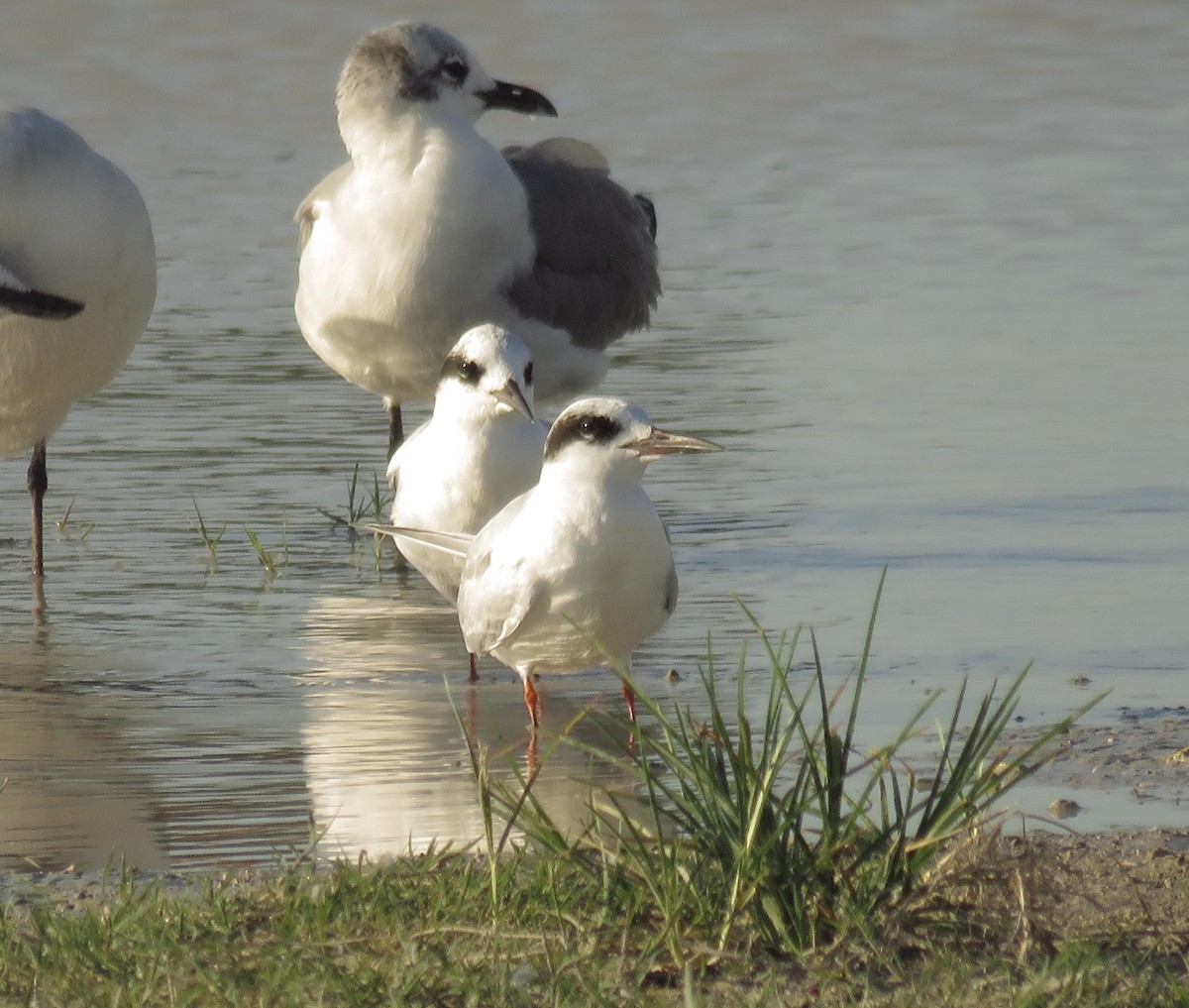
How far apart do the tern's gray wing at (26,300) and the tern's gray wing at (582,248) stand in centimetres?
216

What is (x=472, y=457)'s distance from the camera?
6.98m

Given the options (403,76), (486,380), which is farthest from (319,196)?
(486,380)

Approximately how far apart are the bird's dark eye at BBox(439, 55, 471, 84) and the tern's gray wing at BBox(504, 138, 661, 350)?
0.48 meters

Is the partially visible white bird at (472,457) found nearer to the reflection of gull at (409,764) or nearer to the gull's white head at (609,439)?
the reflection of gull at (409,764)

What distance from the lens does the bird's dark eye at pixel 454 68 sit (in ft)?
29.1

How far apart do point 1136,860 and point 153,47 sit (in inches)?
636

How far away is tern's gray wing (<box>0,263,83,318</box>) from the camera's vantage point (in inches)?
275

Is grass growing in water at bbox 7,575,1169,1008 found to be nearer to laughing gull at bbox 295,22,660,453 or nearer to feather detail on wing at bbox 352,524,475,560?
feather detail on wing at bbox 352,524,475,560

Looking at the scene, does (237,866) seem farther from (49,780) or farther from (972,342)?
(972,342)

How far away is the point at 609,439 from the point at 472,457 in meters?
1.25

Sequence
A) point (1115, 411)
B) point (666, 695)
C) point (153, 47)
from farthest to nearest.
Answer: point (153, 47)
point (1115, 411)
point (666, 695)

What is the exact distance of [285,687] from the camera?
20.9 feet

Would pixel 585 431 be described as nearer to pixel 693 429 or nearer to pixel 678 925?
pixel 678 925

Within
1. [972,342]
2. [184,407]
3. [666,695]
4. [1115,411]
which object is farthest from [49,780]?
[972,342]
